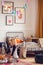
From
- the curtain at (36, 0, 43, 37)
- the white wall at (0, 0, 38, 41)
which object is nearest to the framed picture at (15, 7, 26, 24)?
the white wall at (0, 0, 38, 41)

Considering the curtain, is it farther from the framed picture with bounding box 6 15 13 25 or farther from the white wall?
the framed picture with bounding box 6 15 13 25

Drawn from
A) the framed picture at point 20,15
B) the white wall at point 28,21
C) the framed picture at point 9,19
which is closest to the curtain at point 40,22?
the white wall at point 28,21

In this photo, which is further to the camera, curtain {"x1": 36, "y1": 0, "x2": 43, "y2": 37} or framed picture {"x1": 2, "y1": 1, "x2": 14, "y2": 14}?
curtain {"x1": 36, "y1": 0, "x2": 43, "y2": 37}

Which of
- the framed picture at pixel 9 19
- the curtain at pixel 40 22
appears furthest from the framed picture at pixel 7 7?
the curtain at pixel 40 22

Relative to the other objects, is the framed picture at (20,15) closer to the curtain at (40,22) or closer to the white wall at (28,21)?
the white wall at (28,21)

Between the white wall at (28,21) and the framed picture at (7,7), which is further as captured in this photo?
the white wall at (28,21)

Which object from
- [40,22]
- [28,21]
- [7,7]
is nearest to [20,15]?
[28,21]

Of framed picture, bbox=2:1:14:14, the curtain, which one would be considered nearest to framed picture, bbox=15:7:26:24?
framed picture, bbox=2:1:14:14

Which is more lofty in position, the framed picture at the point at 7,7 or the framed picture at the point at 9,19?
the framed picture at the point at 7,7

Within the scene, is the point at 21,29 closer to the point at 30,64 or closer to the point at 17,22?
the point at 17,22

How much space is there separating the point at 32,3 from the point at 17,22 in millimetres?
845

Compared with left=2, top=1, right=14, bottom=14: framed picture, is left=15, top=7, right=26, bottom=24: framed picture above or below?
below

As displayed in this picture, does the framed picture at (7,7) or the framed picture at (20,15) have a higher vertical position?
the framed picture at (7,7)

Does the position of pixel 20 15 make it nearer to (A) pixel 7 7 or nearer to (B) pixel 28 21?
(B) pixel 28 21
